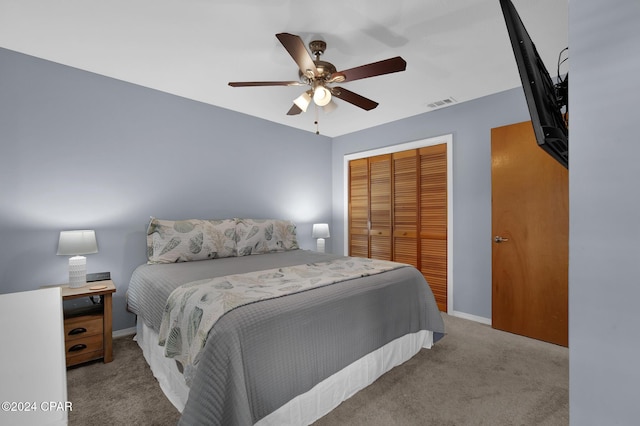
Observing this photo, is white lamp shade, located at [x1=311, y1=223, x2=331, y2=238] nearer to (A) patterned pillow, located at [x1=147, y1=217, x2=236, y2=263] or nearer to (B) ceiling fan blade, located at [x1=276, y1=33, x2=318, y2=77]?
(A) patterned pillow, located at [x1=147, y1=217, x2=236, y2=263]

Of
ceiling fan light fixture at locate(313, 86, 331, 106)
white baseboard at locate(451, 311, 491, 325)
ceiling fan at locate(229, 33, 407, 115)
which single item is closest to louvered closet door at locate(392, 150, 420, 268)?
white baseboard at locate(451, 311, 491, 325)

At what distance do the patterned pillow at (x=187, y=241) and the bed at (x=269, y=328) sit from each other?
12 mm

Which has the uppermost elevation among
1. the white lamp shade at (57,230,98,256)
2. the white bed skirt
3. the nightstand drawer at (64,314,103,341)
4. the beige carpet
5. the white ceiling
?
the white ceiling

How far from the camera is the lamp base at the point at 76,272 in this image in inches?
90.9

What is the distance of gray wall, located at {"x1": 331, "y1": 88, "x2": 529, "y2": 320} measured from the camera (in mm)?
3119

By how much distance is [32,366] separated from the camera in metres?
0.65

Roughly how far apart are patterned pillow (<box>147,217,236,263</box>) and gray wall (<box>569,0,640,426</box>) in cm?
287

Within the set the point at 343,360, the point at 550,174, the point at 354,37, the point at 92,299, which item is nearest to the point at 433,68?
the point at 354,37

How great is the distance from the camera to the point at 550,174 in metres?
2.65

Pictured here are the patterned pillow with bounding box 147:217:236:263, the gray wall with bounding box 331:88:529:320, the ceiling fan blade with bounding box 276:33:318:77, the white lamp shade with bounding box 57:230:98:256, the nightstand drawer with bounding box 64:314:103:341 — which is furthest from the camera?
the gray wall with bounding box 331:88:529:320

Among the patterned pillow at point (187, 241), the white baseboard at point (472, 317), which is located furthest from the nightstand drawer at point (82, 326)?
the white baseboard at point (472, 317)

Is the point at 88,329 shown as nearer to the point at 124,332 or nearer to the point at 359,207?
the point at 124,332

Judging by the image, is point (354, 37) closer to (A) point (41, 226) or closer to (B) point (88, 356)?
(A) point (41, 226)

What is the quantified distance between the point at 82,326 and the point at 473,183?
12.8 ft
